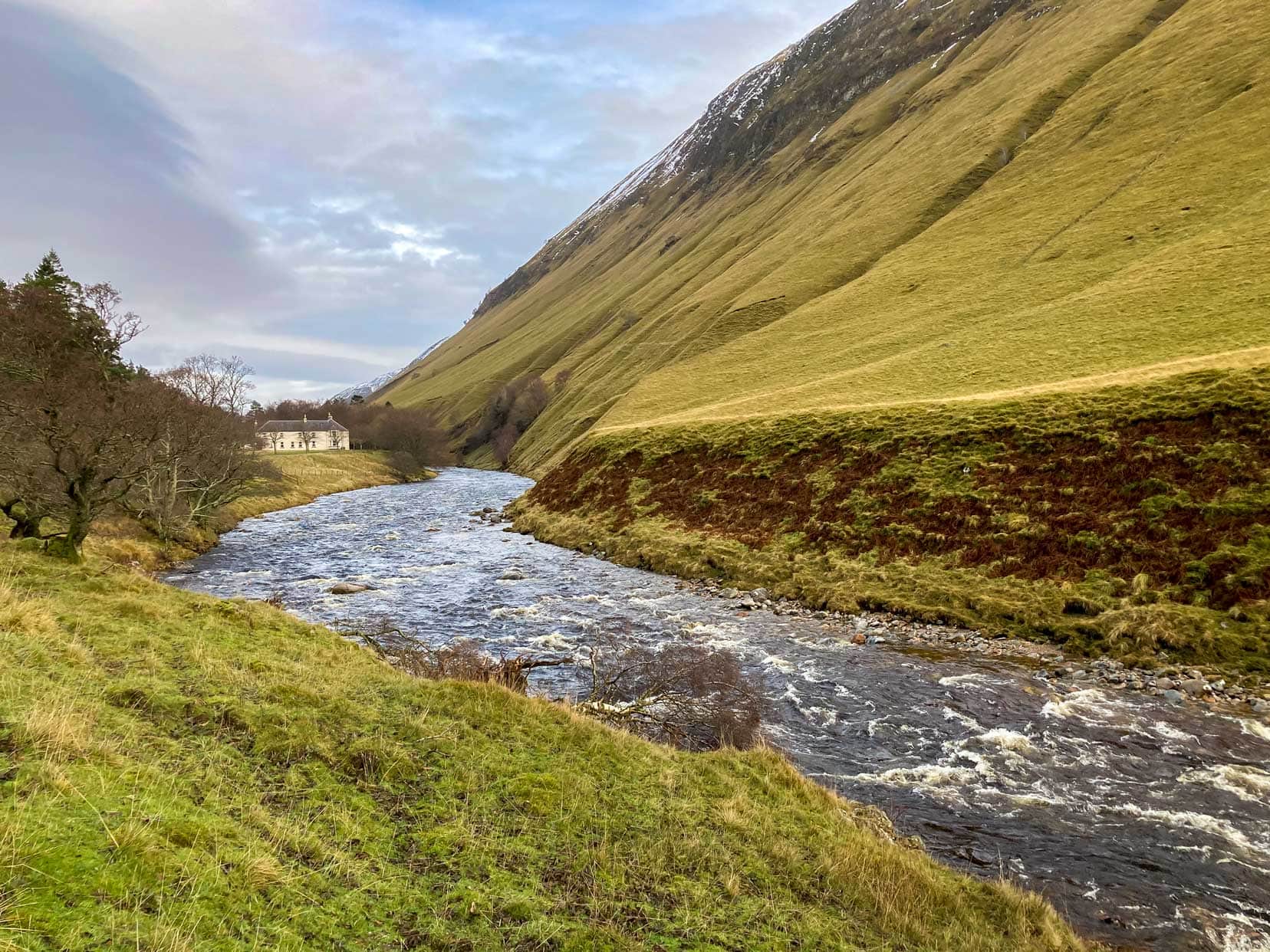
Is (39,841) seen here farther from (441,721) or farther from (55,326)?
(55,326)

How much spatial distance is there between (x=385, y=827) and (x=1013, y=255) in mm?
82852

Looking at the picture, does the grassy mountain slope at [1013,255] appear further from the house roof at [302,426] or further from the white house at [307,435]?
the house roof at [302,426]

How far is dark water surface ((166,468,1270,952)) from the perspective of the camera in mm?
10289

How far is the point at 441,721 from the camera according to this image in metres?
11.3

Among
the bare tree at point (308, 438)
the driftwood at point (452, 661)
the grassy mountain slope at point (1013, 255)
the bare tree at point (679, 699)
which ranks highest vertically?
the grassy mountain slope at point (1013, 255)

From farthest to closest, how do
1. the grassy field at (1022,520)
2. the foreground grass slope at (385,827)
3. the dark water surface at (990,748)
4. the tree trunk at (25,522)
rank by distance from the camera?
1. the tree trunk at (25,522)
2. the grassy field at (1022,520)
3. the dark water surface at (990,748)
4. the foreground grass slope at (385,827)

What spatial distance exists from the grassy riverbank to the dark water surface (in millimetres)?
7051

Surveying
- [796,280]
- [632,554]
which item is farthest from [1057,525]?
[796,280]

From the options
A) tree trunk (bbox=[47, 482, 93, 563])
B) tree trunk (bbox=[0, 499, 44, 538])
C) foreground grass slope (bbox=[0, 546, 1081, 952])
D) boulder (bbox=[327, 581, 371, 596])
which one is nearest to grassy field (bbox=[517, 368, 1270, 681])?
boulder (bbox=[327, 581, 371, 596])

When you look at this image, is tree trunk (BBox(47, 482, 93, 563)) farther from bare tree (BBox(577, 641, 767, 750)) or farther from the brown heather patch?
the brown heather patch

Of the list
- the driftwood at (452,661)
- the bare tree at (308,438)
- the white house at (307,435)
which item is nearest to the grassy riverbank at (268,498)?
the driftwood at (452,661)

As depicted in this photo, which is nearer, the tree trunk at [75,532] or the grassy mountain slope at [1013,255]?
the tree trunk at [75,532]

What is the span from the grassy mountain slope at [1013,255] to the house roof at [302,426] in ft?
227

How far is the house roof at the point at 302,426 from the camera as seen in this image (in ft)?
523
